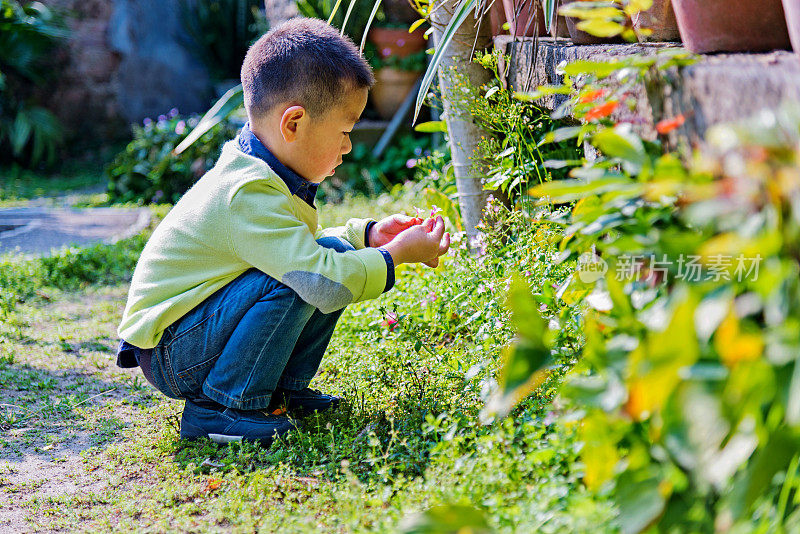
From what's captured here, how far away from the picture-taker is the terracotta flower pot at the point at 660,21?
181 cm

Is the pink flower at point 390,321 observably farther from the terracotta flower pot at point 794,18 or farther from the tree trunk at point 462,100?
the terracotta flower pot at point 794,18

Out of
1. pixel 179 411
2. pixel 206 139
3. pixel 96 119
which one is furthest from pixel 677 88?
pixel 96 119

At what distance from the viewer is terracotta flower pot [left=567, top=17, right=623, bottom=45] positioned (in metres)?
2.10

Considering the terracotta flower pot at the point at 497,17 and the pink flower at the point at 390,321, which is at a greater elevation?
the terracotta flower pot at the point at 497,17

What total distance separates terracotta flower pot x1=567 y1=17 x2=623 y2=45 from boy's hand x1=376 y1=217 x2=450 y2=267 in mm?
665

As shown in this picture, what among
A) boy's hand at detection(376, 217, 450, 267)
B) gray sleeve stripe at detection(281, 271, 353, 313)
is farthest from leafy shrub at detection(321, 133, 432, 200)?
gray sleeve stripe at detection(281, 271, 353, 313)

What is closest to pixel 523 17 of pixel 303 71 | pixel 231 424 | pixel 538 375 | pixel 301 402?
pixel 303 71

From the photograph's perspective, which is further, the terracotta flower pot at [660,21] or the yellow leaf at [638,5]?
the terracotta flower pot at [660,21]

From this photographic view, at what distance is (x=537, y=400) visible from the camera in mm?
1795

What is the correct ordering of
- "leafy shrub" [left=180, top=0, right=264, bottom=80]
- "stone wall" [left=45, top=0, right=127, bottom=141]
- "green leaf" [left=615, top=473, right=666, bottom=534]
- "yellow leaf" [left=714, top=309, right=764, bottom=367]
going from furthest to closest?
Answer: "leafy shrub" [left=180, top=0, right=264, bottom=80], "stone wall" [left=45, top=0, right=127, bottom=141], "green leaf" [left=615, top=473, right=666, bottom=534], "yellow leaf" [left=714, top=309, right=764, bottom=367]

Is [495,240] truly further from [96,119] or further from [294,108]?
[96,119]

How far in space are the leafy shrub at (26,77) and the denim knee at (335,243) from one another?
6806 millimetres

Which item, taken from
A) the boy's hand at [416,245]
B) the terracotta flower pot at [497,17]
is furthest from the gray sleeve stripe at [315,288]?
the terracotta flower pot at [497,17]

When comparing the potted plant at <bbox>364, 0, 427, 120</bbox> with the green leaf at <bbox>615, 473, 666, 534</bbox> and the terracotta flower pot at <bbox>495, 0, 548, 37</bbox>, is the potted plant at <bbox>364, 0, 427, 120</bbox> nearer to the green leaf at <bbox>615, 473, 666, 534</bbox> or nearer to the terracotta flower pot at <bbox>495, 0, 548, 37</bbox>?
the terracotta flower pot at <bbox>495, 0, 548, 37</bbox>
